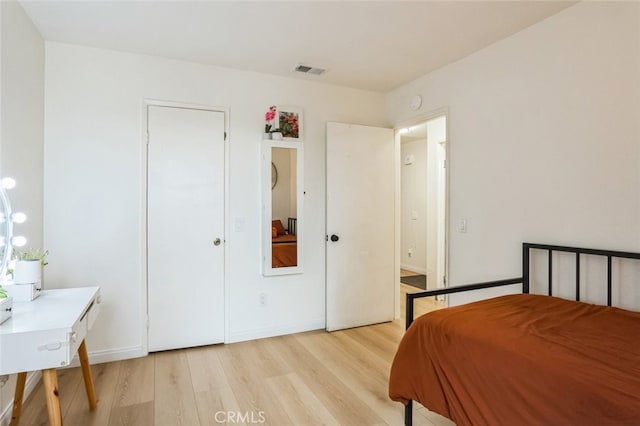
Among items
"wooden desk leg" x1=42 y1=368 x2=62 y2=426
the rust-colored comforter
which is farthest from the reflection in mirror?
"wooden desk leg" x1=42 y1=368 x2=62 y2=426

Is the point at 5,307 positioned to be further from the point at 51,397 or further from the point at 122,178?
the point at 122,178

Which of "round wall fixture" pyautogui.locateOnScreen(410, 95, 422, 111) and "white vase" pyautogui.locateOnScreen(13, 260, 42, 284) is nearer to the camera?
"white vase" pyautogui.locateOnScreen(13, 260, 42, 284)

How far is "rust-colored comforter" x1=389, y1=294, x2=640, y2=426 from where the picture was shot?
122cm

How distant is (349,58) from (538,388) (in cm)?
267

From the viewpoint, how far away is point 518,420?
1.38 meters

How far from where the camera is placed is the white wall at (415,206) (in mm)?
6531

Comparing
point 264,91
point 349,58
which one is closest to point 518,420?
point 349,58

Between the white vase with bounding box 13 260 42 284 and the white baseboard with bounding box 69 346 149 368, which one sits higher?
the white vase with bounding box 13 260 42 284

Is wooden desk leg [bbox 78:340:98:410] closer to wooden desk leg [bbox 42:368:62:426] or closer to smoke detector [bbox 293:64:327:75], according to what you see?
wooden desk leg [bbox 42:368:62:426]

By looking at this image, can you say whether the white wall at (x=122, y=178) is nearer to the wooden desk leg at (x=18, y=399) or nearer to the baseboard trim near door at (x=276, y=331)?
the baseboard trim near door at (x=276, y=331)

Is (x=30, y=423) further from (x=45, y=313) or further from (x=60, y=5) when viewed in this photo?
(x=60, y=5)

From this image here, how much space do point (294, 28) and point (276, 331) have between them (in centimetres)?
266

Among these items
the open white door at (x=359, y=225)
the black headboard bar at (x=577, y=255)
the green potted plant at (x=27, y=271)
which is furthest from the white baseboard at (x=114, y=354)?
the black headboard bar at (x=577, y=255)

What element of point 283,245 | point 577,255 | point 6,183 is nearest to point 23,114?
point 6,183
